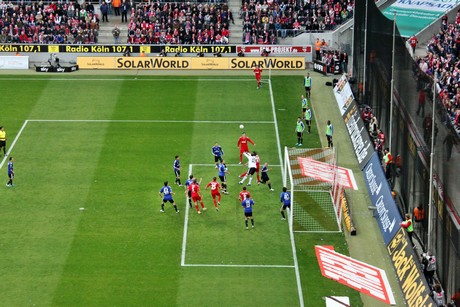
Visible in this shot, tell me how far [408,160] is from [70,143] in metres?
18.6

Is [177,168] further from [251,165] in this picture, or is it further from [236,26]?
[236,26]

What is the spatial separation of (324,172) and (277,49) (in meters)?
24.5

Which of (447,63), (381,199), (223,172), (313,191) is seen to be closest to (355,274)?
(381,199)

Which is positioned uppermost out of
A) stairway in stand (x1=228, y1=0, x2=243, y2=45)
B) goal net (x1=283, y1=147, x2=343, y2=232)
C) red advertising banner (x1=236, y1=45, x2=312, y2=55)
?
stairway in stand (x1=228, y1=0, x2=243, y2=45)

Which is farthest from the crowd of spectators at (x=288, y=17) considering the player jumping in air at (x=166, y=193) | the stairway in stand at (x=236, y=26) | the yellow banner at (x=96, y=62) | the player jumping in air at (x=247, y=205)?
the player jumping in air at (x=247, y=205)

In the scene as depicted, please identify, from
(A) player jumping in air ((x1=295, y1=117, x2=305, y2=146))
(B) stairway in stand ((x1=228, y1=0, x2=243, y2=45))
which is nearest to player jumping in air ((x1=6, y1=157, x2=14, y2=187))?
(A) player jumping in air ((x1=295, y1=117, x2=305, y2=146))

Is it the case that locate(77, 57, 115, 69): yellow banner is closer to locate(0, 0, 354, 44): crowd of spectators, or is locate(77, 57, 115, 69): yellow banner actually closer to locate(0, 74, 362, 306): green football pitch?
locate(0, 74, 362, 306): green football pitch

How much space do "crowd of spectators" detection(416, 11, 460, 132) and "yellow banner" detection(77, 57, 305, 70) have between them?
956 centimetres

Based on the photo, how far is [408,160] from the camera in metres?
40.1

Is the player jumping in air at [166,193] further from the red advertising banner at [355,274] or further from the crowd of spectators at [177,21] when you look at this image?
the crowd of spectators at [177,21]

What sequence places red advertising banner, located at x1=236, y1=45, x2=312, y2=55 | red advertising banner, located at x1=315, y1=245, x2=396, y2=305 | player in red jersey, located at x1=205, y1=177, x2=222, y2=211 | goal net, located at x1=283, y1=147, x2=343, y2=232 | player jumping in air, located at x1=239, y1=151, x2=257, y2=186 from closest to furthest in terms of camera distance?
red advertising banner, located at x1=315, y1=245, x2=396, y2=305, goal net, located at x1=283, y1=147, x2=343, y2=232, player in red jersey, located at x1=205, y1=177, x2=222, y2=211, player jumping in air, located at x1=239, y1=151, x2=257, y2=186, red advertising banner, located at x1=236, y1=45, x2=312, y2=55

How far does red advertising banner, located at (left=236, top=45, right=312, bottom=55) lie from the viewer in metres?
67.6

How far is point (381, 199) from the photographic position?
A: 1662 inches

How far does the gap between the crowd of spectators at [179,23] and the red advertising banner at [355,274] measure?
104ft
